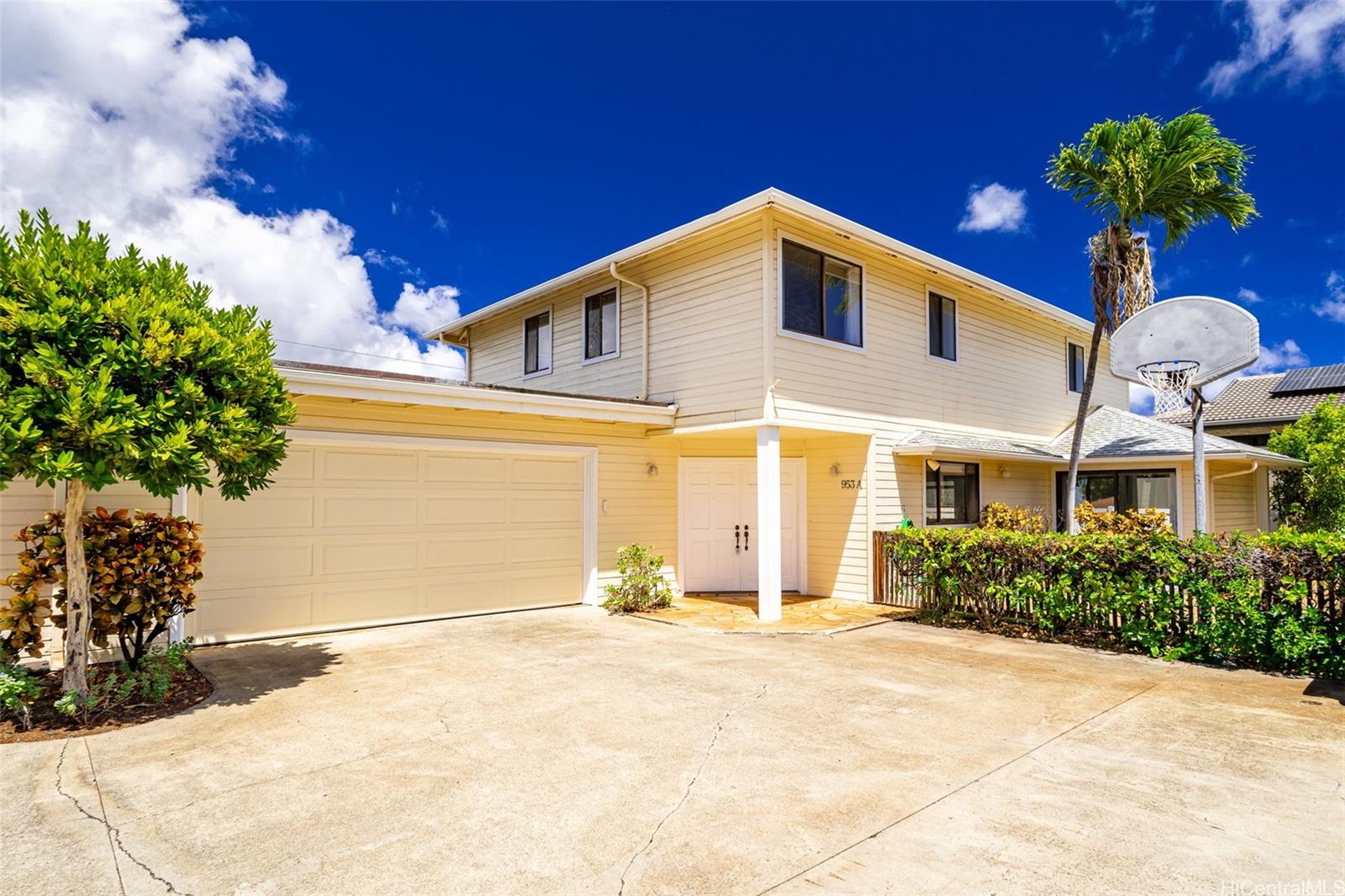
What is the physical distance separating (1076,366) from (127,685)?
17854 mm

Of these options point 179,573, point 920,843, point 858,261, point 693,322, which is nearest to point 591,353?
point 693,322

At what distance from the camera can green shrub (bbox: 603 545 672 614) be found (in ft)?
34.5

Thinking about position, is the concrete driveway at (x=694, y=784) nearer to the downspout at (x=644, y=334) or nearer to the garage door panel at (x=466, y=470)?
the garage door panel at (x=466, y=470)

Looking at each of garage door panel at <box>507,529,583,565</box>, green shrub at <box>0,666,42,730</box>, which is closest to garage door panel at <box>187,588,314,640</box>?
green shrub at <box>0,666,42,730</box>

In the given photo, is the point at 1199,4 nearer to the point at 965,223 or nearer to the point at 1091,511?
the point at 1091,511

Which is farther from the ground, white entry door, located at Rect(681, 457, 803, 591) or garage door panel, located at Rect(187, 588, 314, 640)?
white entry door, located at Rect(681, 457, 803, 591)

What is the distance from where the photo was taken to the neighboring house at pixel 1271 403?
20.7 meters

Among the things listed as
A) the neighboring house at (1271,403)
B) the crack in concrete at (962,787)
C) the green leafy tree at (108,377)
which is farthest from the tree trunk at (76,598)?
the neighboring house at (1271,403)

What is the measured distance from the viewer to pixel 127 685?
18.8 feet

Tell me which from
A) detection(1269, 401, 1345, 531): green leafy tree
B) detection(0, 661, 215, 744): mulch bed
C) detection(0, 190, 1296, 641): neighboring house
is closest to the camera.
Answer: detection(0, 661, 215, 744): mulch bed

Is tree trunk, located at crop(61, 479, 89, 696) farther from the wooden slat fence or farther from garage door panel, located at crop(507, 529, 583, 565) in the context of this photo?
the wooden slat fence

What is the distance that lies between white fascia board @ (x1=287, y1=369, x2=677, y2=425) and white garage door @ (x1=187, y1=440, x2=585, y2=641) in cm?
80

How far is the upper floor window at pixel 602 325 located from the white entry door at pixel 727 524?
240cm

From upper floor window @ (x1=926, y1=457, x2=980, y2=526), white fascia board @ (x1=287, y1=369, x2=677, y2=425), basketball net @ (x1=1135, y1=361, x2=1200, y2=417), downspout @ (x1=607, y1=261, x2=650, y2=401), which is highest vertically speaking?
downspout @ (x1=607, y1=261, x2=650, y2=401)
